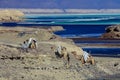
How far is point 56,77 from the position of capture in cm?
1917

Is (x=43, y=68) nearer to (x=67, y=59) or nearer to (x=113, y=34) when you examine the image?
(x=67, y=59)

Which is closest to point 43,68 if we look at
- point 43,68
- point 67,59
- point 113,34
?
point 43,68

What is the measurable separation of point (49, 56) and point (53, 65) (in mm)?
1317

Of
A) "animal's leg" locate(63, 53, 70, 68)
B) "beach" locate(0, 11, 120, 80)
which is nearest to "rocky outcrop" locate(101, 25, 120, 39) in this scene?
"beach" locate(0, 11, 120, 80)

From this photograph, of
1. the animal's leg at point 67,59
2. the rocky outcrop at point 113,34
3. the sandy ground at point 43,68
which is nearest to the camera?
the sandy ground at point 43,68

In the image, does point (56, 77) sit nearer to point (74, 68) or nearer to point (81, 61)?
point (74, 68)

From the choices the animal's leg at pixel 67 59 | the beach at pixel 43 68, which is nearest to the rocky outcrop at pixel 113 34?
the beach at pixel 43 68

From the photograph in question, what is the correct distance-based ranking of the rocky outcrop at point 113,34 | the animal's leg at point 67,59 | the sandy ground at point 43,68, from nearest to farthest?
the sandy ground at point 43,68 → the animal's leg at point 67,59 → the rocky outcrop at point 113,34

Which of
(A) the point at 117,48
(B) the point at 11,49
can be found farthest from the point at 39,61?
(A) the point at 117,48

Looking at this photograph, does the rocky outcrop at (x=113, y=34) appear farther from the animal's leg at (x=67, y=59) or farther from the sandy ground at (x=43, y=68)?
the animal's leg at (x=67, y=59)

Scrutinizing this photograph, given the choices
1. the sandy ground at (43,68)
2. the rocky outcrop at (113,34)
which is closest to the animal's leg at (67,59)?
the sandy ground at (43,68)

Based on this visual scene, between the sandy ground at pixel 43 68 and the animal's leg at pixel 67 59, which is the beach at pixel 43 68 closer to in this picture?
the sandy ground at pixel 43 68

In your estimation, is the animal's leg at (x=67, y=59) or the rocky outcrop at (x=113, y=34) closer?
the animal's leg at (x=67, y=59)

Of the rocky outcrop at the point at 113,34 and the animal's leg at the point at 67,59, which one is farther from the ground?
the rocky outcrop at the point at 113,34
